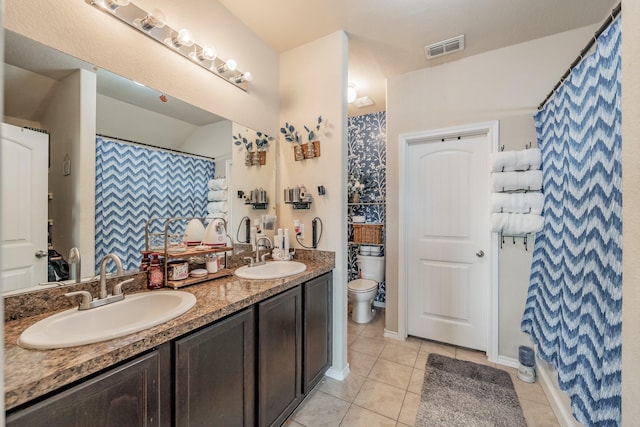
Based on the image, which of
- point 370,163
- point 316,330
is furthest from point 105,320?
point 370,163

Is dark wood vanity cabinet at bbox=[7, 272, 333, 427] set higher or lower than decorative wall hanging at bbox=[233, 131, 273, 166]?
lower

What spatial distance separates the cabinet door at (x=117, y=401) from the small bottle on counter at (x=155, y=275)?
0.54m

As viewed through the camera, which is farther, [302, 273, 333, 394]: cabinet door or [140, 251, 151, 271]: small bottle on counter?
[302, 273, 333, 394]: cabinet door

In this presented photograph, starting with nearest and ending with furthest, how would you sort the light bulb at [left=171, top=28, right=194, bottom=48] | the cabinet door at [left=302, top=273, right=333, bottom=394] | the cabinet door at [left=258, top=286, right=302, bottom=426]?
the cabinet door at [left=258, top=286, right=302, bottom=426]
the light bulb at [left=171, top=28, right=194, bottom=48]
the cabinet door at [left=302, top=273, right=333, bottom=394]

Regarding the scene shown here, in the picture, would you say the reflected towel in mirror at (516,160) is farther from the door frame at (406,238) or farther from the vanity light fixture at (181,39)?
the vanity light fixture at (181,39)

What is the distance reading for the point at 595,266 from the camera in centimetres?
122

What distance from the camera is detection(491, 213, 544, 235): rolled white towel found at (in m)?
2.04

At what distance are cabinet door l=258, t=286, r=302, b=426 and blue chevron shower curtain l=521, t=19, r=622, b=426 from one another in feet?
4.69

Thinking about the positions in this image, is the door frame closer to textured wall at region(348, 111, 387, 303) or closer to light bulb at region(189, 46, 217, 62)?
textured wall at region(348, 111, 387, 303)

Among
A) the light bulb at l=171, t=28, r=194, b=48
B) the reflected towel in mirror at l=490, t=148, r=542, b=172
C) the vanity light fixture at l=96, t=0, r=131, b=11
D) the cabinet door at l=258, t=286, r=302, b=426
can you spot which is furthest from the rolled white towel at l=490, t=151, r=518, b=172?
the vanity light fixture at l=96, t=0, r=131, b=11

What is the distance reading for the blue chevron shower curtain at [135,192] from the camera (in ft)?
4.40

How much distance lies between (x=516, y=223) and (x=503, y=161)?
0.50m

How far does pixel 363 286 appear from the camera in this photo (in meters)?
3.09

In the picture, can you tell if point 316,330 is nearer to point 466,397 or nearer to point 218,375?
point 218,375
